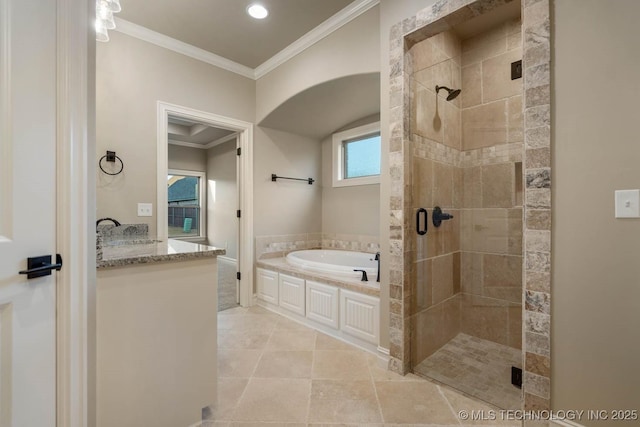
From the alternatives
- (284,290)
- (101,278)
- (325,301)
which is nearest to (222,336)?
(284,290)

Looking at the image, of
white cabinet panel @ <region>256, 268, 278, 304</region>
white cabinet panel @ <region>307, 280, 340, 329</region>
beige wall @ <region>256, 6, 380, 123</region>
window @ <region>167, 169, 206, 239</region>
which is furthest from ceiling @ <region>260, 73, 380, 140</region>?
window @ <region>167, 169, 206, 239</region>

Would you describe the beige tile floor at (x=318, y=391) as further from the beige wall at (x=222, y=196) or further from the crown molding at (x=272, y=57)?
the beige wall at (x=222, y=196)

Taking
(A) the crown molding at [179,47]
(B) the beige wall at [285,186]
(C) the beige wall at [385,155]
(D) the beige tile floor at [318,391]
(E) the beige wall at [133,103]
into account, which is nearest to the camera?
(D) the beige tile floor at [318,391]

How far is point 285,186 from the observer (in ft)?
11.8

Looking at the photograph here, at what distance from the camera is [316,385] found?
5.81ft

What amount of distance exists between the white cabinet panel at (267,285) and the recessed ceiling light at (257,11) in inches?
98.7

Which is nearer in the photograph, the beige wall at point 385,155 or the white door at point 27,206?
the white door at point 27,206

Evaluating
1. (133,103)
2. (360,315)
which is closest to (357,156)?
(360,315)

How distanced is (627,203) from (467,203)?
137cm

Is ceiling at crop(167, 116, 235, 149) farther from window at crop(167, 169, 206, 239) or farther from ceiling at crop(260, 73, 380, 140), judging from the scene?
ceiling at crop(260, 73, 380, 140)

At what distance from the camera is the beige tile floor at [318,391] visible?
1.48m

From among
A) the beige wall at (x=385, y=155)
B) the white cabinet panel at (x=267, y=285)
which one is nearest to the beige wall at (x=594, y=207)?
the beige wall at (x=385, y=155)

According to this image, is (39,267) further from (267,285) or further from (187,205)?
(187,205)

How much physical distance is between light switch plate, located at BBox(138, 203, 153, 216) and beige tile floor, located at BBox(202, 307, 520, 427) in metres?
1.39
